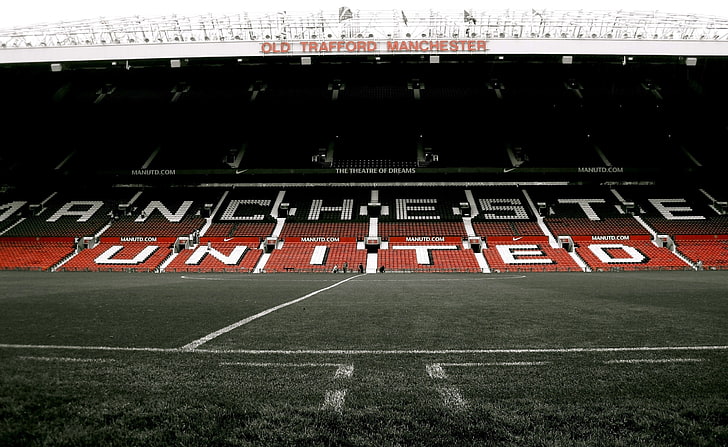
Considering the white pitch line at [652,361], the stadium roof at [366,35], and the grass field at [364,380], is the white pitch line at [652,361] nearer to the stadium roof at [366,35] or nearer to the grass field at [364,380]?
the grass field at [364,380]

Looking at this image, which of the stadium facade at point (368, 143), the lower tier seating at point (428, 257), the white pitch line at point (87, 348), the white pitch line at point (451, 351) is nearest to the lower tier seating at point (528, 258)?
the stadium facade at point (368, 143)

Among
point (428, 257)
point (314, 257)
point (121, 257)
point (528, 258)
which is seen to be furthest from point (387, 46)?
point (121, 257)

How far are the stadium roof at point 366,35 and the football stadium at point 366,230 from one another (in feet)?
0.57

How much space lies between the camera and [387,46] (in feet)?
98.8

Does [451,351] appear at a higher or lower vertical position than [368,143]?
higher

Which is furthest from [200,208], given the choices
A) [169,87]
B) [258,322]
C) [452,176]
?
[258,322]

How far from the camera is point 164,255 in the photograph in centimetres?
3225

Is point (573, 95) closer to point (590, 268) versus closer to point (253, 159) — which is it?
point (590, 268)

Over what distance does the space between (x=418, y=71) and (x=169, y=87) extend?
24.9 meters

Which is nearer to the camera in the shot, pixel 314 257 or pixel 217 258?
pixel 217 258

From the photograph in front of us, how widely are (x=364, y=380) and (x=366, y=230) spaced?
32069 millimetres

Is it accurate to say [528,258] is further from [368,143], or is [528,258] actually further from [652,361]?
[652,361]

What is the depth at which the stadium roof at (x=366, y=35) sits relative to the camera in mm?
29812

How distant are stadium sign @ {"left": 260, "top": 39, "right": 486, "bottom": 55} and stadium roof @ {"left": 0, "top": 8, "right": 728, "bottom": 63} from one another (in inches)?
2.6
